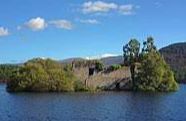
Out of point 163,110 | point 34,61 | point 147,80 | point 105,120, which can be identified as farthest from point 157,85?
point 105,120

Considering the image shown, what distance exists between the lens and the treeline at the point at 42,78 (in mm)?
108375

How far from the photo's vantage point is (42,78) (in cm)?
10762

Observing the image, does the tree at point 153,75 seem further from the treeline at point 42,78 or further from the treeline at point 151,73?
the treeline at point 42,78

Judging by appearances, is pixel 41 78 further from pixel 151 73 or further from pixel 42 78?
pixel 151 73

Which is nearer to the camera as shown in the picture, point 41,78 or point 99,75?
point 41,78

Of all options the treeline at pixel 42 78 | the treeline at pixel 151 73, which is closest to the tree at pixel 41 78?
the treeline at pixel 42 78

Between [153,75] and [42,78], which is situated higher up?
[153,75]

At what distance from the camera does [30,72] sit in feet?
358

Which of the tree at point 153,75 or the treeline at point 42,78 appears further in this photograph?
the tree at point 153,75

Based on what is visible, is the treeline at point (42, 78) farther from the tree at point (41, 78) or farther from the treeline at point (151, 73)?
the treeline at point (151, 73)

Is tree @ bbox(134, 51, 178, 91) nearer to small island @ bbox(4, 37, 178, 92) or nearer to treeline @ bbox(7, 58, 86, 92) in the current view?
small island @ bbox(4, 37, 178, 92)

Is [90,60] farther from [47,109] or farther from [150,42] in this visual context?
[47,109]

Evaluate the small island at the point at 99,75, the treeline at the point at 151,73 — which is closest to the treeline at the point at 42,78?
the small island at the point at 99,75

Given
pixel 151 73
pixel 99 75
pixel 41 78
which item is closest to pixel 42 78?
pixel 41 78
